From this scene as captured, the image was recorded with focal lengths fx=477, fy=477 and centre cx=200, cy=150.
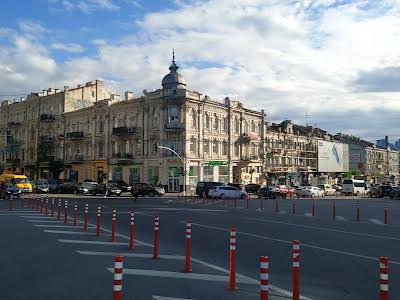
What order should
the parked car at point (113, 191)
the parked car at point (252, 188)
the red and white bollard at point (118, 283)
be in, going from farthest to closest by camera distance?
the parked car at point (252, 188)
the parked car at point (113, 191)
the red and white bollard at point (118, 283)

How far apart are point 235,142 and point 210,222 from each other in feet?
150

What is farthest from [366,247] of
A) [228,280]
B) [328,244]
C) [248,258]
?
[228,280]

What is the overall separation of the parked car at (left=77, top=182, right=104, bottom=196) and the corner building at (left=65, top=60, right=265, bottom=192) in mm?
8738

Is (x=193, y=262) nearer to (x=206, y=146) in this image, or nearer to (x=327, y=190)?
(x=206, y=146)

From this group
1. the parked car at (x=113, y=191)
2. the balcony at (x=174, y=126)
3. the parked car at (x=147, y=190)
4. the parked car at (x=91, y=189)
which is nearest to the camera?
the parked car at (x=147, y=190)

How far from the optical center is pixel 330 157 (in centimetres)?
9194

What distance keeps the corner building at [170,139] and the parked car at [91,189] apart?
874 cm

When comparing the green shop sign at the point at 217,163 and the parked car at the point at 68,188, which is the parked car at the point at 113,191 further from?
the green shop sign at the point at 217,163

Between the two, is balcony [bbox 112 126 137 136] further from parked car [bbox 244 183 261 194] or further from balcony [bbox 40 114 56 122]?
balcony [bbox 40 114 56 122]

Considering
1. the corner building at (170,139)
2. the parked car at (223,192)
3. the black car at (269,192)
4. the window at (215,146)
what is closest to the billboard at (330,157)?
the corner building at (170,139)

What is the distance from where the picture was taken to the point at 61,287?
838cm

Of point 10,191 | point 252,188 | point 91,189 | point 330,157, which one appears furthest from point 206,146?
point 330,157

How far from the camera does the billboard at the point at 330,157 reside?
8912 centimetres

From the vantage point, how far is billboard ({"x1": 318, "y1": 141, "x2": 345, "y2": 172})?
292 feet
